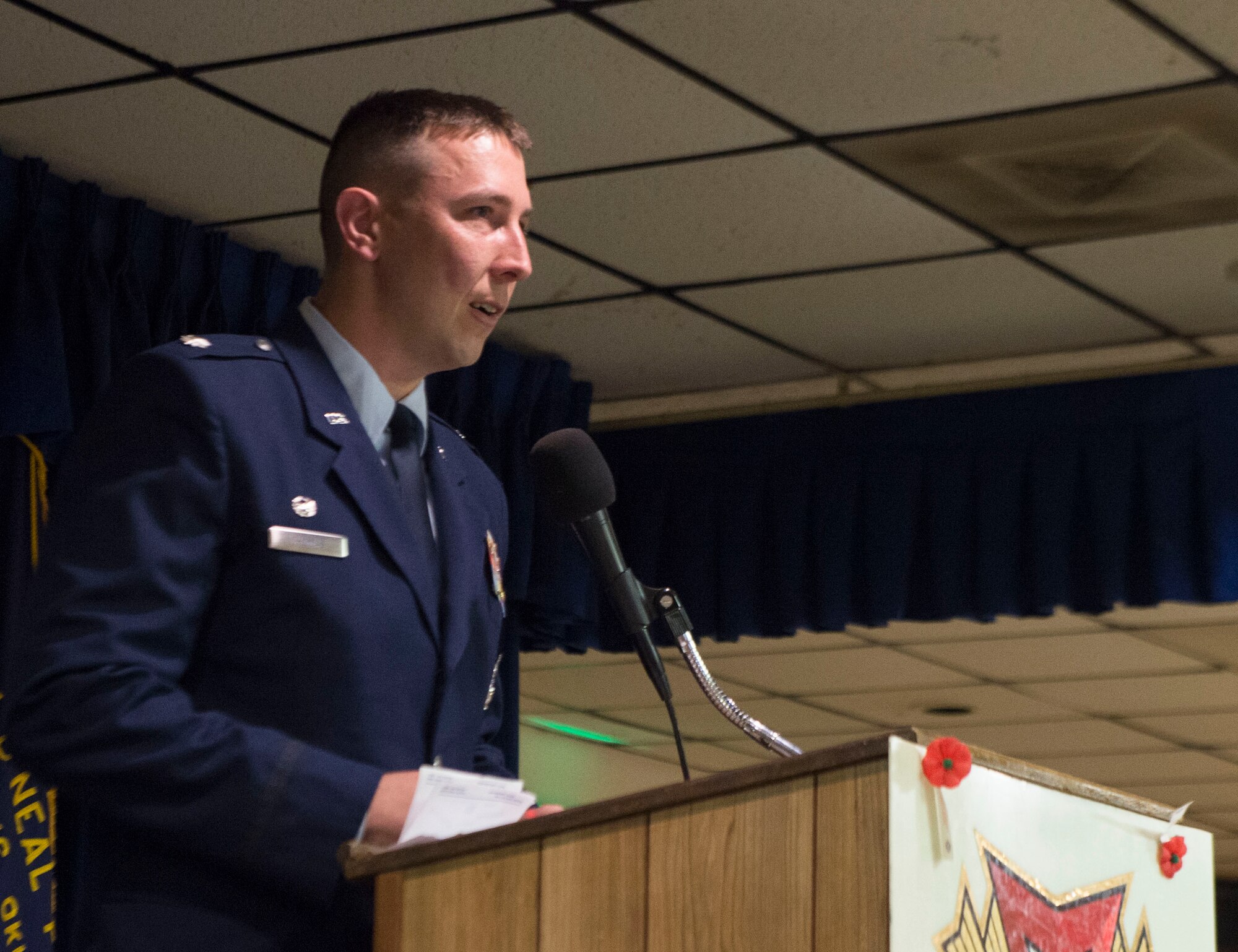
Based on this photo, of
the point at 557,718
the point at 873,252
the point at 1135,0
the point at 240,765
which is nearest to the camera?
the point at 240,765

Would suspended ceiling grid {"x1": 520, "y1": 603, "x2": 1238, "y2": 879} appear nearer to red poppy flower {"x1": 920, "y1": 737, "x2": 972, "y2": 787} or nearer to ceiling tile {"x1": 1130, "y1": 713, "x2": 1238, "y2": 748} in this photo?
ceiling tile {"x1": 1130, "y1": 713, "x2": 1238, "y2": 748}

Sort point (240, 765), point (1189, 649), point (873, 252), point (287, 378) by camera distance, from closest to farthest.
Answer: point (240, 765) → point (287, 378) → point (873, 252) → point (1189, 649)

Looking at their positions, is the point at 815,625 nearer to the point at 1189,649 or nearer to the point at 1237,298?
the point at 1237,298

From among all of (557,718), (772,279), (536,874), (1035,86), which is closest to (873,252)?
(772,279)

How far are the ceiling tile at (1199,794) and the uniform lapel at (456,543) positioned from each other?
6.96 metres

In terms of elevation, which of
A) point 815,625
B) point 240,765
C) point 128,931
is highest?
point 815,625

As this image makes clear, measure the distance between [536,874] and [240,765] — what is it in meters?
0.20

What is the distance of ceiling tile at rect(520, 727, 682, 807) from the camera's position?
7695 mm

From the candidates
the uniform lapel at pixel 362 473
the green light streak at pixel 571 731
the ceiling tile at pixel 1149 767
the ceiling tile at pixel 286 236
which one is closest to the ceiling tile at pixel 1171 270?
the ceiling tile at pixel 286 236

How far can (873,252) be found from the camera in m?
3.59

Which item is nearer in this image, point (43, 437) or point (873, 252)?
point (43, 437)

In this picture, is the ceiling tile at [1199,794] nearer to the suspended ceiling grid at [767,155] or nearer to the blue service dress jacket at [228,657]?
the suspended ceiling grid at [767,155]

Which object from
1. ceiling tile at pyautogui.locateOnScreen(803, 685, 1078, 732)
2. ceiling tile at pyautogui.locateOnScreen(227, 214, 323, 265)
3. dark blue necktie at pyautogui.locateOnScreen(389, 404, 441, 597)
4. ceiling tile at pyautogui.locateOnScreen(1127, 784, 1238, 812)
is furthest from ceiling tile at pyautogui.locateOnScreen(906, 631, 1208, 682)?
dark blue necktie at pyautogui.locateOnScreen(389, 404, 441, 597)

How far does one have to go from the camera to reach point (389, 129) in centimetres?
151
